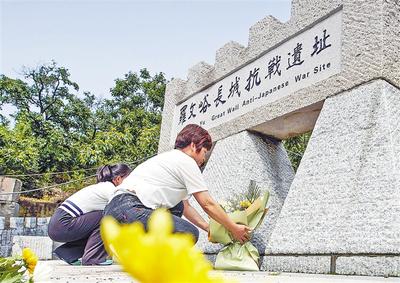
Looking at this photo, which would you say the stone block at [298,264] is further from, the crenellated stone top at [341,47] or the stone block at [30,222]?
the stone block at [30,222]

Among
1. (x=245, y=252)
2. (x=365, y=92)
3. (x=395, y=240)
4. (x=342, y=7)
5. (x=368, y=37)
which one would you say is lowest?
(x=245, y=252)

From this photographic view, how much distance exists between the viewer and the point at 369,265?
2217mm

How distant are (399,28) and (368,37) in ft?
A: 0.80

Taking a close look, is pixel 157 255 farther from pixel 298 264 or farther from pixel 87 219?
pixel 87 219

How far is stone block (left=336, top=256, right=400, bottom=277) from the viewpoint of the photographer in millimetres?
2113

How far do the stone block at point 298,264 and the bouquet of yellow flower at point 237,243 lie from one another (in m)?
0.10

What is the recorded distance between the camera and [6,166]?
11391 millimetres

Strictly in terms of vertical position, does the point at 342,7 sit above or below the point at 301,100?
above

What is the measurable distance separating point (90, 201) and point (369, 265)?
6.76ft

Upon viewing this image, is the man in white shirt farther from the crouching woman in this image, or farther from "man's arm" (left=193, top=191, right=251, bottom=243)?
the crouching woman

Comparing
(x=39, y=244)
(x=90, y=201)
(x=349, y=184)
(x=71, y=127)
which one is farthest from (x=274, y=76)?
(x=71, y=127)

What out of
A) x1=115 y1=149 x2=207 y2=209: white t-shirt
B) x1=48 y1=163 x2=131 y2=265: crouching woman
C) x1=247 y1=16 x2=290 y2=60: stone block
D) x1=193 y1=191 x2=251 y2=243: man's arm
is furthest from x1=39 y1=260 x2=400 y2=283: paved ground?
x1=247 y1=16 x2=290 y2=60: stone block

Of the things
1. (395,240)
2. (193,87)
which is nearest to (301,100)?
(395,240)

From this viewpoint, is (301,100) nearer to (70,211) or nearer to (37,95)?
(70,211)
